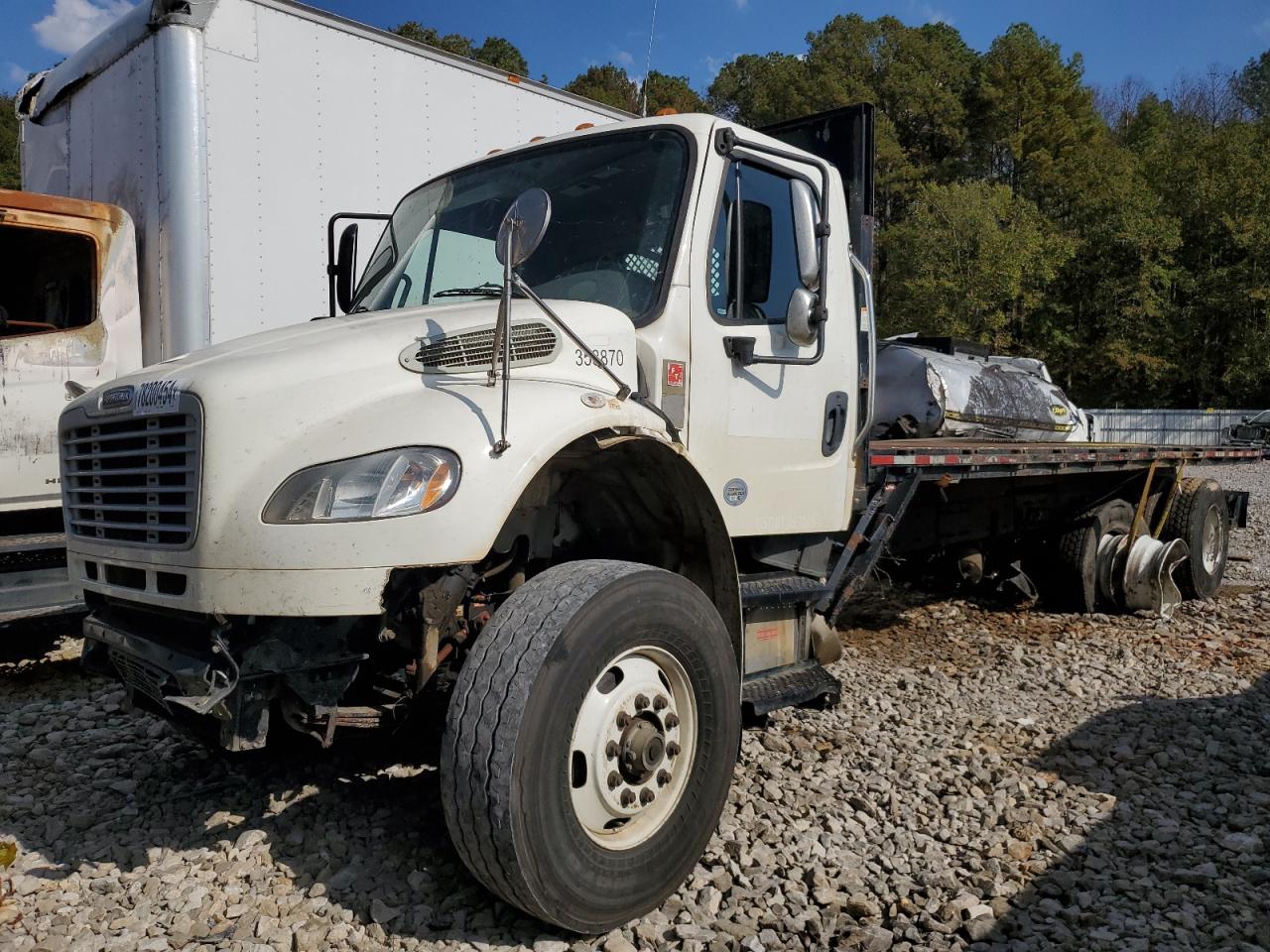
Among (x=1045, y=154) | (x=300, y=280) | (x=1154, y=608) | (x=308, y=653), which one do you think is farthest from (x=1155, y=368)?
(x=308, y=653)

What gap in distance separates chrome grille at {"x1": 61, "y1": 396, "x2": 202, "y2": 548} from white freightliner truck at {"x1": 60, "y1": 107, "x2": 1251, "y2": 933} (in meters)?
0.01

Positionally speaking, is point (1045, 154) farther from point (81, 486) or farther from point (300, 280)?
point (81, 486)

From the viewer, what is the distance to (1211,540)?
8.67 metres

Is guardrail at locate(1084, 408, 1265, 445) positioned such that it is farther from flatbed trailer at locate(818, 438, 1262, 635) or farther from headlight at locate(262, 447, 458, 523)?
headlight at locate(262, 447, 458, 523)

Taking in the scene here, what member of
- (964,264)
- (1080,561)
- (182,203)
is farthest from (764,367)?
(964,264)

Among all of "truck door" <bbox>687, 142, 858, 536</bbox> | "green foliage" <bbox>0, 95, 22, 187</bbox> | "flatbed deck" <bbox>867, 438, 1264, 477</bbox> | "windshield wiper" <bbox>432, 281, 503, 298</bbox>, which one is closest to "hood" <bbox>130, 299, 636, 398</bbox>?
"windshield wiper" <bbox>432, 281, 503, 298</bbox>

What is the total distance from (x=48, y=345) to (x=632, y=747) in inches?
185

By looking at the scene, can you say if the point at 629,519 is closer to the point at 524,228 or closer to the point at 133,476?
the point at 524,228

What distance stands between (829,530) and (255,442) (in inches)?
105

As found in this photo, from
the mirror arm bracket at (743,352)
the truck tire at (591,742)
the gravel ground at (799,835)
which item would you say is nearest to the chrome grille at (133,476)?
the gravel ground at (799,835)

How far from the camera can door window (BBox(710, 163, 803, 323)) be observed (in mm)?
3910

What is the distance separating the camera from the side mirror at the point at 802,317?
12.8 feet

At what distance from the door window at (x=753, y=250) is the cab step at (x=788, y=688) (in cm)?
149

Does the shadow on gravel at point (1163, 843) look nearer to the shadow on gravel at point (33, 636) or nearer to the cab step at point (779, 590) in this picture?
the cab step at point (779, 590)
